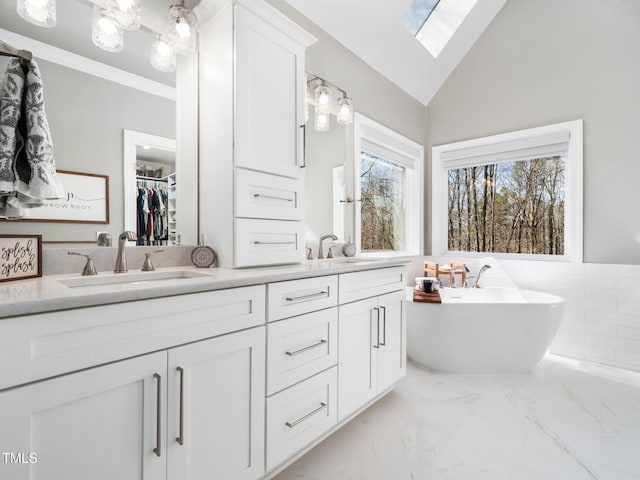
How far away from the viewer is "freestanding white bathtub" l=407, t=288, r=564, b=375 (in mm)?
2295

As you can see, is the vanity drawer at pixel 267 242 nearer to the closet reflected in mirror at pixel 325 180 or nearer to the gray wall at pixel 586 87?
the closet reflected in mirror at pixel 325 180

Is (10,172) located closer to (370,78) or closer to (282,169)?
(282,169)

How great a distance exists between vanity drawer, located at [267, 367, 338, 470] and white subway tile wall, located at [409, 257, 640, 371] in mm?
2336

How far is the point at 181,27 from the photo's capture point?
1.49 m

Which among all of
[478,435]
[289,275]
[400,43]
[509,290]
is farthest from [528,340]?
[400,43]

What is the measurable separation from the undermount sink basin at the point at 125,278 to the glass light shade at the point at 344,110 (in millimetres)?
1619

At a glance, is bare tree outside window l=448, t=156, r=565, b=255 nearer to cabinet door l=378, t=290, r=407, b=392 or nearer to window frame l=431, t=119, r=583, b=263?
window frame l=431, t=119, r=583, b=263

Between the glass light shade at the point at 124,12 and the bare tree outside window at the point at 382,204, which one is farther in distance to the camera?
the bare tree outside window at the point at 382,204

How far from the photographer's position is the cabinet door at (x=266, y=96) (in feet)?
5.07

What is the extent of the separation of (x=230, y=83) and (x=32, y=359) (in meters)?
1.30

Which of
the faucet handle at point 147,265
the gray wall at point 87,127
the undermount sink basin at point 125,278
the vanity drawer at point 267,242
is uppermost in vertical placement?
A: the gray wall at point 87,127

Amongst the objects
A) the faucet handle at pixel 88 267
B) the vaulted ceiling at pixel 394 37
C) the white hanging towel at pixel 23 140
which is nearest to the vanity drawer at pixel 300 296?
the faucet handle at pixel 88 267

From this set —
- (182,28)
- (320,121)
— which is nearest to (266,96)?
(182,28)

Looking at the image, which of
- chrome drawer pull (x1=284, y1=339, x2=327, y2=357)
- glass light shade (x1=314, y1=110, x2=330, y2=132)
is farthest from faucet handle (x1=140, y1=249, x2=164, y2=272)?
glass light shade (x1=314, y1=110, x2=330, y2=132)
